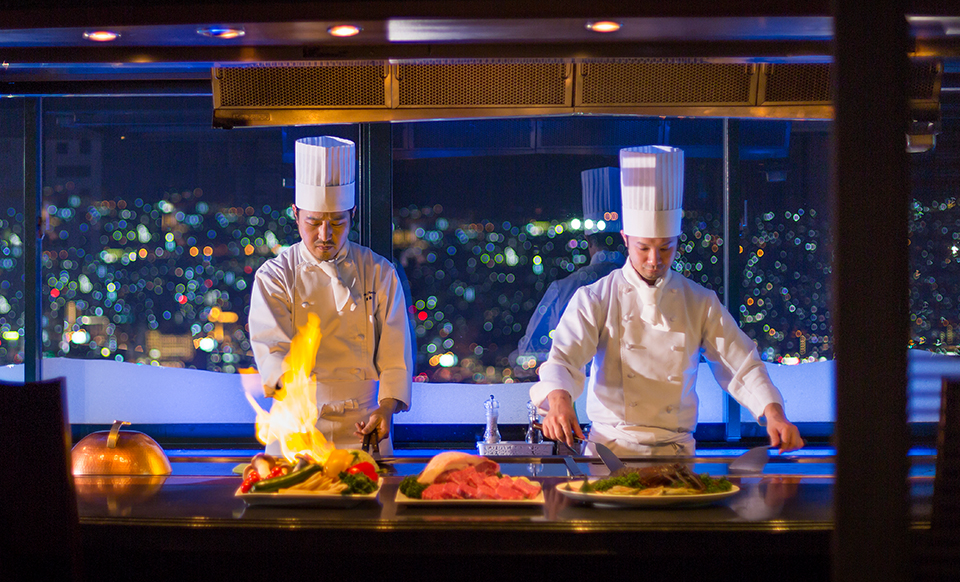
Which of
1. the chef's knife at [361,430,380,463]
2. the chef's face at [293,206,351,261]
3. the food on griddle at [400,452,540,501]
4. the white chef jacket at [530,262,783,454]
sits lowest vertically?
the chef's knife at [361,430,380,463]

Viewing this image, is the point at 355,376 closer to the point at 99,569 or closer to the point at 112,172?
the point at 99,569

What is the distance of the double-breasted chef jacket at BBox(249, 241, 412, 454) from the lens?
2.85 metres

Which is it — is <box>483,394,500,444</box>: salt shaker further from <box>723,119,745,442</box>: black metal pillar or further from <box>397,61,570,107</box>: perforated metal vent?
<box>397,61,570,107</box>: perforated metal vent

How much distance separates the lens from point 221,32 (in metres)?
1.71

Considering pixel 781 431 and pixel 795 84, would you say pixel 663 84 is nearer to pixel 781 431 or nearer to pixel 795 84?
pixel 795 84

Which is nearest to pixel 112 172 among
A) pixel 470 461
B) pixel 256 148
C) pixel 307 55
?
pixel 256 148

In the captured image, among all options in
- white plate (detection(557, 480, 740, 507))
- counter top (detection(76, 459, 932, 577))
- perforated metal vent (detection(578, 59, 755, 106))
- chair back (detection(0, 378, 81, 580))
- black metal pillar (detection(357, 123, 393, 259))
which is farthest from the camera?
black metal pillar (detection(357, 123, 393, 259))

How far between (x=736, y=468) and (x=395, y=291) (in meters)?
1.47

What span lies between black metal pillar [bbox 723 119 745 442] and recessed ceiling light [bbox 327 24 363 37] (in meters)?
2.46

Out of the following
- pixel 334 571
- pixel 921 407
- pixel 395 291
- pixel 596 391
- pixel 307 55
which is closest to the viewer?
pixel 921 407

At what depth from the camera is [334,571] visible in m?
1.62

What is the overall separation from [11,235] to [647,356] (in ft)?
10.2

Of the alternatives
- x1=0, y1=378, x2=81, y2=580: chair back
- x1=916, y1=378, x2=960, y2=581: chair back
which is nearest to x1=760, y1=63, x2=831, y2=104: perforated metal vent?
x1=916, y1=378, x2=960, y2=581: chair back

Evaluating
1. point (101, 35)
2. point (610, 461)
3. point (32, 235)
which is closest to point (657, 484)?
point (610, 461)
